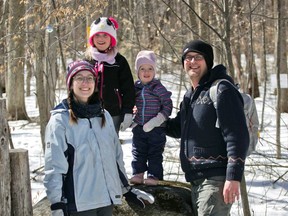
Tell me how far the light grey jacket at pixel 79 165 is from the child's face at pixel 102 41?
118 cm

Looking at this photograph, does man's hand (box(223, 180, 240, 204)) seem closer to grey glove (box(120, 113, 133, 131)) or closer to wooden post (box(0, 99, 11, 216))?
grey glove (box(120, 113, 133, 131))

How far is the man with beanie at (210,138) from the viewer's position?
2889mm

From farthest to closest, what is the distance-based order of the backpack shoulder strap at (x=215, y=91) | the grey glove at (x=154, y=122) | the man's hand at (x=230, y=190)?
1. the grey glove at (x=154, y=122)
2. the backpack shoulder strap at (x=215, y=91)
3. the man's hand at (x=230, y=190)

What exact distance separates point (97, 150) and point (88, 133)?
0.43 feet

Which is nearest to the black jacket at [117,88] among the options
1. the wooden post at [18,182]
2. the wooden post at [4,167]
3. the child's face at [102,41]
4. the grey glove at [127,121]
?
the grey glove at [127,121]

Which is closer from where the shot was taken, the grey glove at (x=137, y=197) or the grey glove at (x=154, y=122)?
the grey glove at (x=137, y=197)

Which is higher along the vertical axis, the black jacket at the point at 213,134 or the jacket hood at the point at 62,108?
the jacket hood at the point at 62,108

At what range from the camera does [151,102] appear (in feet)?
13.0

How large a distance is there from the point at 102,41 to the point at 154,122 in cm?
91

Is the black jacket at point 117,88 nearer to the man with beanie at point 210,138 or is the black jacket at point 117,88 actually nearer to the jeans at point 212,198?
the man with beanie at point 210,138

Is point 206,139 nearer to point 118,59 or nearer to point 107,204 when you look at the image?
point 107,204

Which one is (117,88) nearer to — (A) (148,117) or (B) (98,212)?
(A) (148,117)

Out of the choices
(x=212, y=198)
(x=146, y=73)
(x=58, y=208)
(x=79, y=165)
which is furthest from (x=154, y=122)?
(x=58, y=208)

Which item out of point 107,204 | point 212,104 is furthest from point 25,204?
point 212,104
